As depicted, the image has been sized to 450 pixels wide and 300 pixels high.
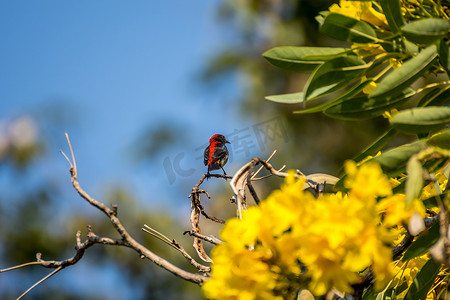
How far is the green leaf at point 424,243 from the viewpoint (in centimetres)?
76

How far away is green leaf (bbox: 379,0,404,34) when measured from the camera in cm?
79

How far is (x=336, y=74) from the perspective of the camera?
0.80 meters

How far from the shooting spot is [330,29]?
813 mm

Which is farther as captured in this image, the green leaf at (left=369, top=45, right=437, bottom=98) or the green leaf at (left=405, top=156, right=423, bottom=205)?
the green leaf at (left=369, top=45, right=437, bottom=98)

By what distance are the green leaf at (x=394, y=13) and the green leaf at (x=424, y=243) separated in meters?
0.31

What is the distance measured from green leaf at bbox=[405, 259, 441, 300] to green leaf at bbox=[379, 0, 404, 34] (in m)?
0.38

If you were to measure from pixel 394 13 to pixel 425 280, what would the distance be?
1.41 feet

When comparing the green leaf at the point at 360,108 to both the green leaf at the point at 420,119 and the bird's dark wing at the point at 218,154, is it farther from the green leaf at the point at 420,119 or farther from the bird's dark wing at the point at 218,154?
Result: the bird's dark wing at the point at 218,154

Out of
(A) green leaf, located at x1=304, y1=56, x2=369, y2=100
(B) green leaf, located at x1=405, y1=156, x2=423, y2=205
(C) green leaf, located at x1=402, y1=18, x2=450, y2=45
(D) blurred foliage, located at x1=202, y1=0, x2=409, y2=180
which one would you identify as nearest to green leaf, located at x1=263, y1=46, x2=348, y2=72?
(A) green leaf, located at x1=304, y1=56, x2=369, y2=100

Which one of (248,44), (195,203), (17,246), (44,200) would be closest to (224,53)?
(248,44)

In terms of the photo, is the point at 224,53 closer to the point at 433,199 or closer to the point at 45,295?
the point at 45,295

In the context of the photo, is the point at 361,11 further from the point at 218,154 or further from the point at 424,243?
the point at 218,154

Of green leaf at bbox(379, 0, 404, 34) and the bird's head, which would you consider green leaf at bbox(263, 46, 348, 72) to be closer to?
green leaf at bbox(379, 0, 404, 34)

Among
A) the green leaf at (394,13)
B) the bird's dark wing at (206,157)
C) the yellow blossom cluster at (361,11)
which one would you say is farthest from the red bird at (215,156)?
the green leaf at (394,13)
